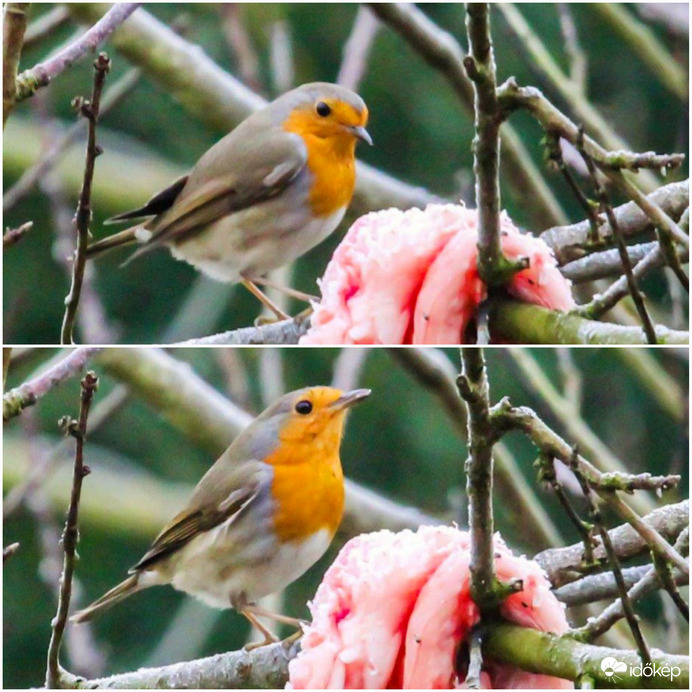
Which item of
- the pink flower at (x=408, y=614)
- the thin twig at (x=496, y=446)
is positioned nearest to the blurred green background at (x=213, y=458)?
the thin twig at (x=496, y=446)

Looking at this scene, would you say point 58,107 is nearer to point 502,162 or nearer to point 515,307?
point 502,162

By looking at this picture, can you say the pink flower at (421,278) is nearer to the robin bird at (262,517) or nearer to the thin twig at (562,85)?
the robin bird at (262,517)

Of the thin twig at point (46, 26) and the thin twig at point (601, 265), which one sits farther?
the thin twig at point (46, 26)

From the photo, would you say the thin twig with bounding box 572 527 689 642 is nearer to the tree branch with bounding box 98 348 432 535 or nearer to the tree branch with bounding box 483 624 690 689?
the tree branch with bounding box 483 624 690 689

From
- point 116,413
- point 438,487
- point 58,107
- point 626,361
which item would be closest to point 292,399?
point 438,487

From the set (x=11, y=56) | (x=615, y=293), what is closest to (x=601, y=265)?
(x=615, y=293)

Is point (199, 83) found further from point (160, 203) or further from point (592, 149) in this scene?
point (592, 149)

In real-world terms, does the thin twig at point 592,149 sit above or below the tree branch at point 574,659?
above
